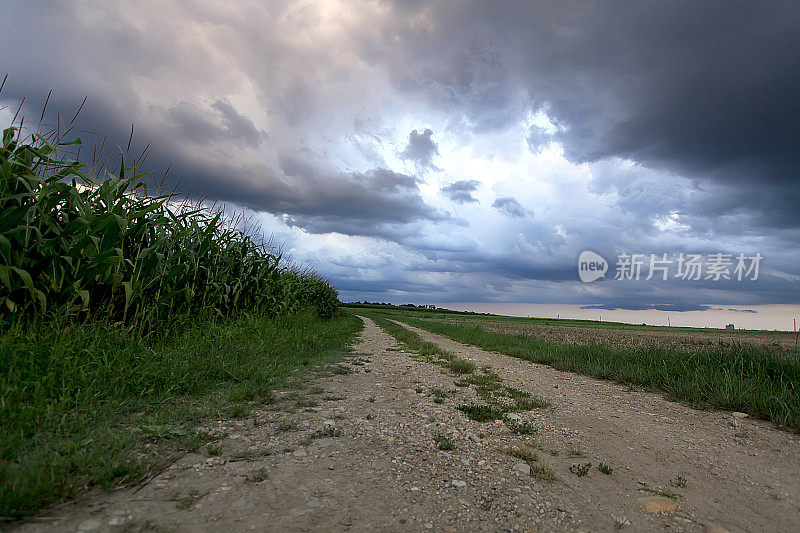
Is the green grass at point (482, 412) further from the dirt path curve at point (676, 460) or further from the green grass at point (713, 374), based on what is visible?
the green grass at point (713, 374)

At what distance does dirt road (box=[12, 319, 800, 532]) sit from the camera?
2.26 metres

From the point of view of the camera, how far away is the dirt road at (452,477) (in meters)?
2.26

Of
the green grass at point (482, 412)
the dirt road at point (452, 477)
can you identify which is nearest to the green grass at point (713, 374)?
the dirt road at point (452, 477)

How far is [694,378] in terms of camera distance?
6027 millimetres

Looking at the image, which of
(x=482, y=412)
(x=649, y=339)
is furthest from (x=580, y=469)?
(x=649, y=339)

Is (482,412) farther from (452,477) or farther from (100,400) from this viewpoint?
(100,400)

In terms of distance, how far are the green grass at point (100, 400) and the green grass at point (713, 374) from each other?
6.06 m

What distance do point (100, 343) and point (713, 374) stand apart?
28.9 feet

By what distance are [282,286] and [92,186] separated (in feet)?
26.7

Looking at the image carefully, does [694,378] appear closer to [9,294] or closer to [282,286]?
[9,294]

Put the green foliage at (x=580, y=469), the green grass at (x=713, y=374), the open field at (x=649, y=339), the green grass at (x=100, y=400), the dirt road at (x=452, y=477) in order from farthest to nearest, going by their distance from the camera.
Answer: the open field at (x=649, y=339)
the green grass at (x=713, y=374)
the green foliage at (x=580, y=469)
the green grass at (x=100, y=400)
the dirt road at (x=452, y=477)

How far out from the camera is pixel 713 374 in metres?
5.95

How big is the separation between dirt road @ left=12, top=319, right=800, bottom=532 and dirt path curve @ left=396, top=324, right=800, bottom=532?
2 centimetres

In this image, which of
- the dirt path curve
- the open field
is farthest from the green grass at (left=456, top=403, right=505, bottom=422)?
the open field
